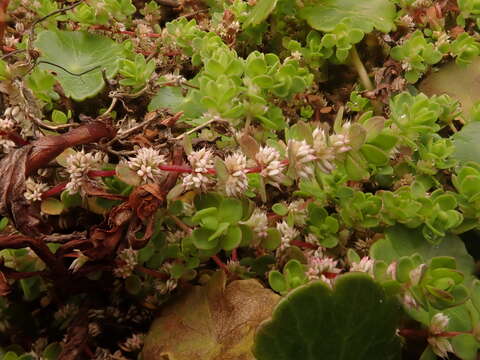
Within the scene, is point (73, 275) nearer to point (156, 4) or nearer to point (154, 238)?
point (154, 238)

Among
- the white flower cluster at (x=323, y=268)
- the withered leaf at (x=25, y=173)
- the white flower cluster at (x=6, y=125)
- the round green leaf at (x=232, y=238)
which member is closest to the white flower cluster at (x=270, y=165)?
the round green leaf at (x=232, y=238)

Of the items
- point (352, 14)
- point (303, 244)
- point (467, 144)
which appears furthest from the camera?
point (352, 14)

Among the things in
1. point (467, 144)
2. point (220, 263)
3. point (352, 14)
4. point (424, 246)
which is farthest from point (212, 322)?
point (352, 14)

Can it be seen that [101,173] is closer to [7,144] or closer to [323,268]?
[7,144]

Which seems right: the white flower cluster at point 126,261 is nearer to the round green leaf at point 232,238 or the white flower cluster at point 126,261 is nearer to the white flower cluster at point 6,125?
the round green leaf at point 232,238

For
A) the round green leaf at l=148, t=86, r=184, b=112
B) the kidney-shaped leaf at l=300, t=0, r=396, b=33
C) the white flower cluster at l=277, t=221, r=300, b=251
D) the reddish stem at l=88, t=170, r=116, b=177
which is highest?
the kidney-shaped leaf at l=300, t=0, r=396, b=33

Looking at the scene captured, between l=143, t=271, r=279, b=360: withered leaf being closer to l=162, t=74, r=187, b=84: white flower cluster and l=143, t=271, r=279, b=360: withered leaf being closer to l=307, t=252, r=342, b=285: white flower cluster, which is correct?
l=307, t=252, r=342, b=285: white flower cluster

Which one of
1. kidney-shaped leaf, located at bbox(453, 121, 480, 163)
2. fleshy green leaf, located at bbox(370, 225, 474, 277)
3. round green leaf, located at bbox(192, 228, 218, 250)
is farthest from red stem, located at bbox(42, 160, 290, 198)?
kidney-shaped leaf, located at bbox(453, 121, 480, 163)
